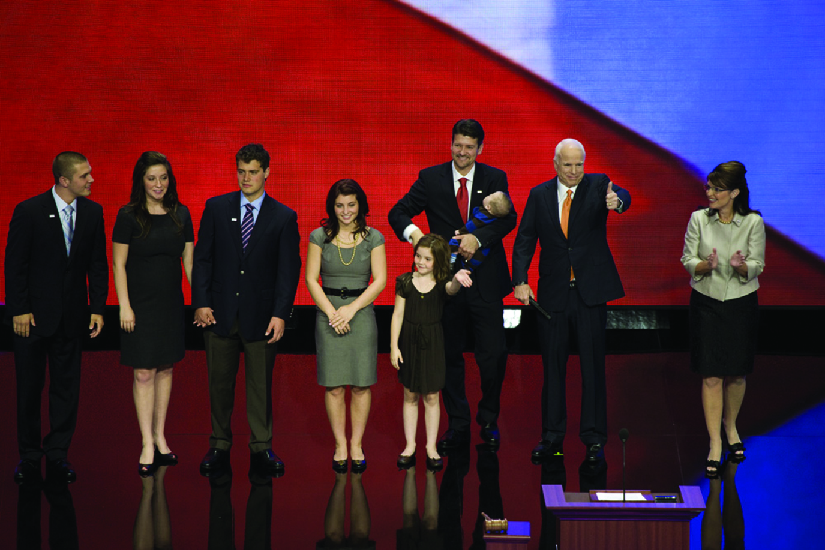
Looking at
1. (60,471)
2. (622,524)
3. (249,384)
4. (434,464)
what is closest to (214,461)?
(249,384)

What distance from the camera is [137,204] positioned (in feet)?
14.8

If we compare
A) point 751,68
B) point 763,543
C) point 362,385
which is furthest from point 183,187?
point 763,543

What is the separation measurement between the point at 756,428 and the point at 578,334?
1.28 m

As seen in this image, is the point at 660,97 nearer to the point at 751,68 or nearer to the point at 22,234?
the point at 751,68

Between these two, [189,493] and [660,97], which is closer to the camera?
[189,493]

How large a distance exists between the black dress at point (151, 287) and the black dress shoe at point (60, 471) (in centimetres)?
57

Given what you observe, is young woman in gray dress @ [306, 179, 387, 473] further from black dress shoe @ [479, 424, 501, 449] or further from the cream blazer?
the cream blazer

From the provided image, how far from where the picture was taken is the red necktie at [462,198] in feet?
16.5

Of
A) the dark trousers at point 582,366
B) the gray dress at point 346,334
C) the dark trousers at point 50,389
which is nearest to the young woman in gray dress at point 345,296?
the gray dress at point 346,334

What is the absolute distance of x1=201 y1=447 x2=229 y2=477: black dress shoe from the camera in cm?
456

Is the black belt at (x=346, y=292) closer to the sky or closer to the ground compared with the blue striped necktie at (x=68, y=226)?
closer to the ground

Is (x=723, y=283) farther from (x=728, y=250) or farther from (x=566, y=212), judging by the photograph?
(x=566, y=212)

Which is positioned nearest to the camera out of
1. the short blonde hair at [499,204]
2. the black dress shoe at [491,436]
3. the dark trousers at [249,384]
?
the dark trousers at [249,384]

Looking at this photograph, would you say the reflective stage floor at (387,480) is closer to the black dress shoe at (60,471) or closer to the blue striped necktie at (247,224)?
the black dress shoe at (60,471)
